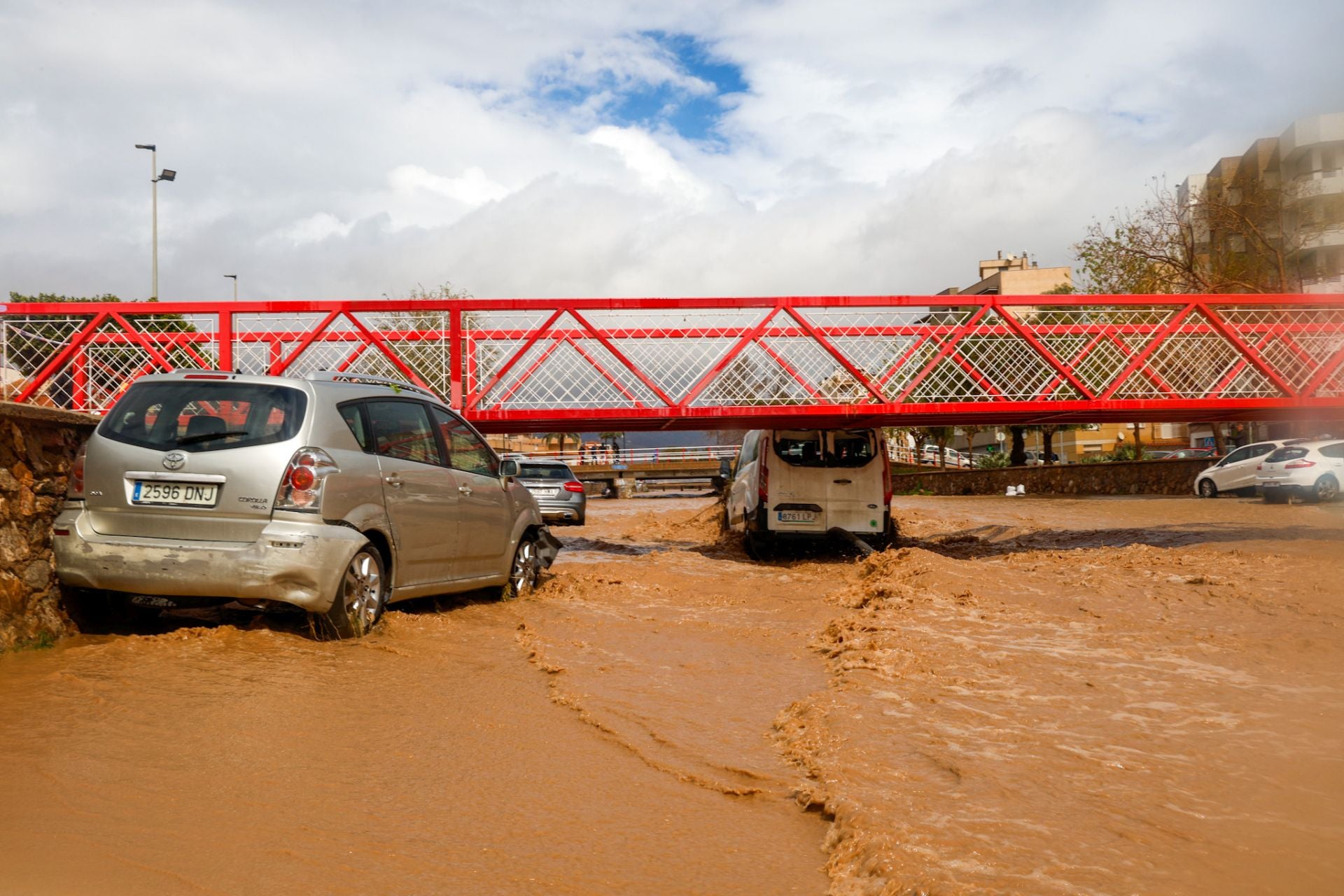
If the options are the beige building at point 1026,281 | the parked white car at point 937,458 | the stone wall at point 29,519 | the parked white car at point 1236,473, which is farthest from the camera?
the beige building at point 1026,281

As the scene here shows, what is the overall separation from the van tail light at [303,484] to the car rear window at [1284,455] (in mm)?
21524

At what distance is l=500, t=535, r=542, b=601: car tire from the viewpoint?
28.5 ft

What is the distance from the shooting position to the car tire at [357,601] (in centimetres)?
604

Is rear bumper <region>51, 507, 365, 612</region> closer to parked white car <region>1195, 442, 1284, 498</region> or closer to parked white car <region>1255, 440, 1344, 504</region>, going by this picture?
parked white car <region>1255, 440, 1344, 504</region>

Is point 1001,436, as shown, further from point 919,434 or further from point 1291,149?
point 1291,149

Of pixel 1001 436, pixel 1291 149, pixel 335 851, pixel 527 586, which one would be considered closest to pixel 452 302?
pixel 527 586

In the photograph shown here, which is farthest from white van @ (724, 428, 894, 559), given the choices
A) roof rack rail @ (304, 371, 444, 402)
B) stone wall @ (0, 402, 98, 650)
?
stone wall @ (0, 402, 98, 650)

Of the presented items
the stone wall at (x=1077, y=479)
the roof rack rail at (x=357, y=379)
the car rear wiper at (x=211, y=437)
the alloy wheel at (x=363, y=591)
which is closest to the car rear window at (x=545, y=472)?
the roof rack rail at (x=357, y=379)

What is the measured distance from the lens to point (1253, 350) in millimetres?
12844

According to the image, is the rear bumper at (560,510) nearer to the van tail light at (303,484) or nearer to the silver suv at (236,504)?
the silver suv at (236,504)

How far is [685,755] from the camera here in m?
4.40

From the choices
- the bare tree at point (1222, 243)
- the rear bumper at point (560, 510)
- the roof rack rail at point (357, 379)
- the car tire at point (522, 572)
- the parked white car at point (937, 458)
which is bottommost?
the car tire at point (522, 572)

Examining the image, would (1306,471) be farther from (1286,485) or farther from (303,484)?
(303,484)

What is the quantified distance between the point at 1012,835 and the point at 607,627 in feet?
15.4
